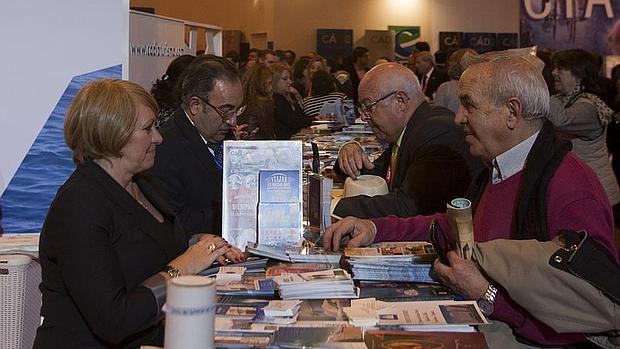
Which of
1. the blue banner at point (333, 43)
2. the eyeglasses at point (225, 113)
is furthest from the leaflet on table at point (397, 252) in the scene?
the blue banner at point (333, 43)

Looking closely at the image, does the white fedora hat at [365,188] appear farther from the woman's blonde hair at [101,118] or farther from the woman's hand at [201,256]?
the woman's blonde hair at [101,118]

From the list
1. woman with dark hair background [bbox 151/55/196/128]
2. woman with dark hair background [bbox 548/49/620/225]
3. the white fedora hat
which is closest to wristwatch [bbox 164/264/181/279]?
the white fedora hat

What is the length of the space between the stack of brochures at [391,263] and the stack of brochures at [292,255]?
0.06m

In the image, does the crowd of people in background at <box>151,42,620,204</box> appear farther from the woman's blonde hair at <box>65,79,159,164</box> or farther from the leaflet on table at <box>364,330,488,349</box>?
the leaflet on table at <box>364,330,488,349</box>

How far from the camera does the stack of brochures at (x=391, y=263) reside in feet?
8.11

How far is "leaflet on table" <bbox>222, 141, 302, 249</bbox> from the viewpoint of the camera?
2.84m

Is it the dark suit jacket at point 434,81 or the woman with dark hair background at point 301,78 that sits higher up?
the woman with dark hair background at point 301,78

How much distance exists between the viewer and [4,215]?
3.94 metres

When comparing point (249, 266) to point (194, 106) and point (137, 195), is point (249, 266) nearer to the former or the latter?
point (137, 195)

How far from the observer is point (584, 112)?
6051mm

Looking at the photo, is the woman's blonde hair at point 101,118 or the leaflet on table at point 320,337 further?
the woman's blonde hair at point 101,118

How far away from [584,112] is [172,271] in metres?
4.34

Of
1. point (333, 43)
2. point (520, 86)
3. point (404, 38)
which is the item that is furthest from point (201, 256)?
point (404, 38)

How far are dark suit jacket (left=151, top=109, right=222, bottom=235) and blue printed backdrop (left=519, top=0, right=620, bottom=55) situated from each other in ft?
40.8
